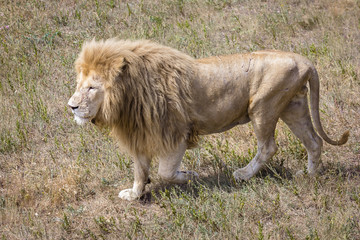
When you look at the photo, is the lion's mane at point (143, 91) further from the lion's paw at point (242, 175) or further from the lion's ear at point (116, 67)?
the lion's paw at point (242, 175)

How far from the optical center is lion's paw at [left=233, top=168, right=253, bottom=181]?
459cm

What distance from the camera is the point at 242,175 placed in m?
4.61

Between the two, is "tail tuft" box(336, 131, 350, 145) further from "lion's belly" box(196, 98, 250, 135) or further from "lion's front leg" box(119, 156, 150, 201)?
"lion's front leg" box(119, 156, 150, 201)

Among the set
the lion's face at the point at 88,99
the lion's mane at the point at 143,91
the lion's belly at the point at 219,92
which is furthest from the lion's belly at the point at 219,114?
the lion's face at the point at 88,99

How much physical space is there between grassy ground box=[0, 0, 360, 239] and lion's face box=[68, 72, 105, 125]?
3.08 ft

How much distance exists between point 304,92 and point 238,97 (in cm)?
66

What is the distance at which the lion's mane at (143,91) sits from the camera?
3965 mm

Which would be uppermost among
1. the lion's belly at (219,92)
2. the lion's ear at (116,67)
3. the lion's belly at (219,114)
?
the lion's ear at (116,67)

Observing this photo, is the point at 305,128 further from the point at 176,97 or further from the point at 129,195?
the point at 129,195

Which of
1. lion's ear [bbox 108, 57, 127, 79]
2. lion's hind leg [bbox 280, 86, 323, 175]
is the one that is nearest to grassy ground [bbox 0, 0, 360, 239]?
lion's hind leg [bbox 280, 86, 323, 175]

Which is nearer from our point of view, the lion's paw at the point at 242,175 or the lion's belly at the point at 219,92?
the lion's belly at the point at 219,92

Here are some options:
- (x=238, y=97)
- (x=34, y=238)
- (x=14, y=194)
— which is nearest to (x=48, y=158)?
(x=14, y=194)

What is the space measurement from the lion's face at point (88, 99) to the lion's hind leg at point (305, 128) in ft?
6.02

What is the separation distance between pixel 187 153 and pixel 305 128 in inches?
51.2
